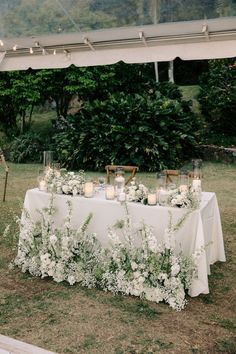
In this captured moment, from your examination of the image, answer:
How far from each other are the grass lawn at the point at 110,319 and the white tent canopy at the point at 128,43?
2.68 meters

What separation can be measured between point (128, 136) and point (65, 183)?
8.07 m

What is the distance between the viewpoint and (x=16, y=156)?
49.7 ft

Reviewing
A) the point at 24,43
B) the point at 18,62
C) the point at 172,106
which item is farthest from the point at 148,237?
the point at 172,106

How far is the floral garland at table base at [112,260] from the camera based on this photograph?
4098 millimetres

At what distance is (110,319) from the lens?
3.78 meters

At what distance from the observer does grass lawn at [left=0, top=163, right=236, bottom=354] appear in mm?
3367

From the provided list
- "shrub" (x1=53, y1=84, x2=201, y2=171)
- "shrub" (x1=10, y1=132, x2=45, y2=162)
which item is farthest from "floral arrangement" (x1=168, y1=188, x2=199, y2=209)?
"shrub" (x1=10, y1=132, x2=45, y2=162)

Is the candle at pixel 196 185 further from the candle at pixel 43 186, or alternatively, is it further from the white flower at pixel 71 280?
the candle at pixel 43 186

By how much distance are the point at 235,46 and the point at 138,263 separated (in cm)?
266

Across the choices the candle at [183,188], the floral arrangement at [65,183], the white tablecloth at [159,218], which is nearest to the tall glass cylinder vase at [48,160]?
the floral arrangement at [65,183]

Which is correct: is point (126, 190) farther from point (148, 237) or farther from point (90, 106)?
point (90, 106)

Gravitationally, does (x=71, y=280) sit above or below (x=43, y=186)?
below

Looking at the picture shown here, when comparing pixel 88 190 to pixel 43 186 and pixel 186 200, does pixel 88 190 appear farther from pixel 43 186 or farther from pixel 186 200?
pixel 186 200

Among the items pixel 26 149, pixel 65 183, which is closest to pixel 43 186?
pixel 65 183
